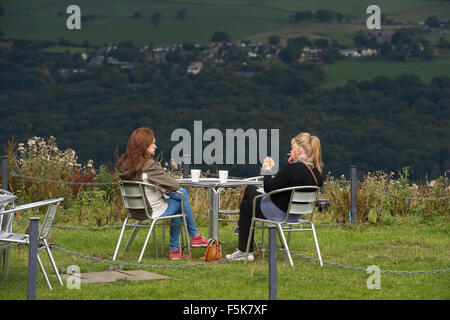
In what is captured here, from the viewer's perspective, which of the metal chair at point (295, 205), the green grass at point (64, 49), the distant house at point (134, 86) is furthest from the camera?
the distant house at point (134, 86)

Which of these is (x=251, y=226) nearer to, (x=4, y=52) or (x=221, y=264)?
(x=221, y=264)

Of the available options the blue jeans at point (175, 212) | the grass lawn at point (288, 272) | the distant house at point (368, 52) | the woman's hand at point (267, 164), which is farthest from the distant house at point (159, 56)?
the woman's hand at point (267, 164)

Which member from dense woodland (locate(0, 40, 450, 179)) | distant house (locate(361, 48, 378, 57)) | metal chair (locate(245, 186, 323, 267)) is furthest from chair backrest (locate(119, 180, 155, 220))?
distant house (locate(361, 48, 378, 57))

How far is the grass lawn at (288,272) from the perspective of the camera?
5.20 m

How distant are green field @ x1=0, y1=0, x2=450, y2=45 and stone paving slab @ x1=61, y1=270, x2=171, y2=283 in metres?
47.0

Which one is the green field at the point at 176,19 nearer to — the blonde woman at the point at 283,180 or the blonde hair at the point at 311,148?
the blonde woman at the point at 283,180

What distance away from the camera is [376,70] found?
51438mm

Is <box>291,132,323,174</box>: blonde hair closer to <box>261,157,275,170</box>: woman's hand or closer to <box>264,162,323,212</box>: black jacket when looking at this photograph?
<box>264,162,323,212</box>: black jacket

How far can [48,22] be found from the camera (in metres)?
51.8

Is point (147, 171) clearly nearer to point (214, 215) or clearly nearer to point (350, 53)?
point (214, 215)

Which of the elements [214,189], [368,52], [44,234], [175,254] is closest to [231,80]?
[368,52]

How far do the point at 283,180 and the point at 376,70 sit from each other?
153ft

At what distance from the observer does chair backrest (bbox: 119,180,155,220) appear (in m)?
6.33

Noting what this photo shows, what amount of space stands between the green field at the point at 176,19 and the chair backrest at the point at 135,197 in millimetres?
46418
